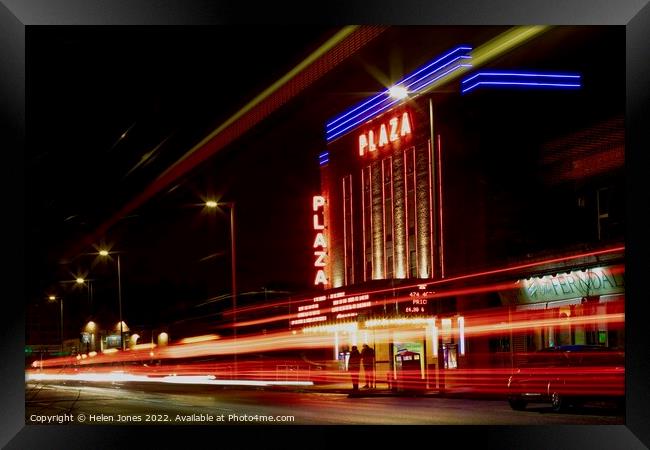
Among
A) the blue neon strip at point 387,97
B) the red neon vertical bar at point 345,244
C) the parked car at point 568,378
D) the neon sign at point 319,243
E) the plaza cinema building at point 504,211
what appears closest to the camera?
the parked car at point 568,378

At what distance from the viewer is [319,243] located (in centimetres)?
4169

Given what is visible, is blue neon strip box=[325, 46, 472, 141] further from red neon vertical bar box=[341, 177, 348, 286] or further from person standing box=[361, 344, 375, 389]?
person standing box=[361, 344, 375, 389]

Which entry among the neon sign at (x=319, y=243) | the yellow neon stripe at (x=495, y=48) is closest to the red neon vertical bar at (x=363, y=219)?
the neon sign at (x=319, y=243)

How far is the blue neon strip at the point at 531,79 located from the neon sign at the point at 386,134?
14.8 ft

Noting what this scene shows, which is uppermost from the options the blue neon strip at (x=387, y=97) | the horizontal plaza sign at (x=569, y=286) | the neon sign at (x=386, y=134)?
the blue neon strip at (x=387, y=97)

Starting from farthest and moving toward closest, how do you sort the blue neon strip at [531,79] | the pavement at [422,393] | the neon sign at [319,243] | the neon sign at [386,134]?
the neon sign at [319,243]
the neon sign at [386,134]
the blue neon strip at [531,79]
the pavement at [422,393]

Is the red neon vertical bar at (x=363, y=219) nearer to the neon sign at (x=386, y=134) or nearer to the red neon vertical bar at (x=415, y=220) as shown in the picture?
the neon sign at (x=386, y=134)

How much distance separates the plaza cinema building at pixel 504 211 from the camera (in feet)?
84.9

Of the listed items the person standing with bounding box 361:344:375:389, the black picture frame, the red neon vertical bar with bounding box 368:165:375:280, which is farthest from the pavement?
the black picture frame

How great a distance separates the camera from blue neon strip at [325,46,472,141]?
30047 millimetres

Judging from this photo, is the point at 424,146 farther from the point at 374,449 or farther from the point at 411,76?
the point at 374,449

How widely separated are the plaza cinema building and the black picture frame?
18.8m

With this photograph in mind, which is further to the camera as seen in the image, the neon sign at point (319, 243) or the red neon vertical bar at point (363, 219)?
the neon sign at point (319, 243)
